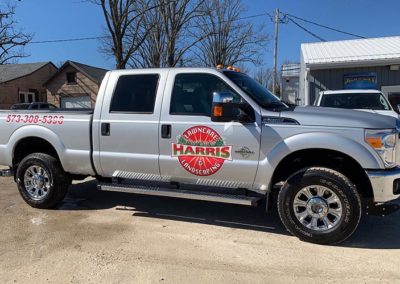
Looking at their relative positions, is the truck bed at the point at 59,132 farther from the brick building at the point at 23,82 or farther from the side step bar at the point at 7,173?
the brick building at the point at 23,82

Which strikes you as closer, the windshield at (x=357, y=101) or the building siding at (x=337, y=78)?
the windshield at (x=357, y=101)

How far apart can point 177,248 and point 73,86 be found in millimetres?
34000

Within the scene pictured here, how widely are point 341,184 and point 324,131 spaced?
0.59 meters

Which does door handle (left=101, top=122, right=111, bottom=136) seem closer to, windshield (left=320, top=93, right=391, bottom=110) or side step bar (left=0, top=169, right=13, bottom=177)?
side step bar (left=0, top=169, right=13, bottom=177)

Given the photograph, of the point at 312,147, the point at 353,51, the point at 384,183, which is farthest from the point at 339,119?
the point at 353,51

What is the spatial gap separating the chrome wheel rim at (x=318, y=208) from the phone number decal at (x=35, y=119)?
3.43 metres

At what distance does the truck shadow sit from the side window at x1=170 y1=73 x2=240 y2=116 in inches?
58.7

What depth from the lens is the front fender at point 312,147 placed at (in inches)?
173

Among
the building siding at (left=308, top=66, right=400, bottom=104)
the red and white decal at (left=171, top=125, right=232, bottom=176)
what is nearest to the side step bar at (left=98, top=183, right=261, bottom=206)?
the red and white decal at (left=171, top=125, right=232, bottom=176)

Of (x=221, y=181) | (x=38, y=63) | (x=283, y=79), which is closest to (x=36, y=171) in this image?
(x=221, y=181)

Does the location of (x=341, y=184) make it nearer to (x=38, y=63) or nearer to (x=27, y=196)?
(x=27, y=196)

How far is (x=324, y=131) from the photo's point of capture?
454 cm

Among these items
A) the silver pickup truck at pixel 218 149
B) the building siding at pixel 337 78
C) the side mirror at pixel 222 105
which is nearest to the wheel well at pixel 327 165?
Result: the silver pickup truck at pixel 218 149

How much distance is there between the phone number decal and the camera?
5953mm
